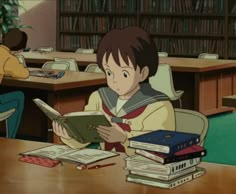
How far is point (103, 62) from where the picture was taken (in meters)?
2.73

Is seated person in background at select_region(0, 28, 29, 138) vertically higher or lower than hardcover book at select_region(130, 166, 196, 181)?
higher

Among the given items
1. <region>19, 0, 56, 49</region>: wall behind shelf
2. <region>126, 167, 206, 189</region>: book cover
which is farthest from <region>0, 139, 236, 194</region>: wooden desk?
<region>19, 0, 56, 49</region>: wall behind shelf

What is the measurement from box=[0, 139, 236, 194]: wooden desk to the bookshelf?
640cm

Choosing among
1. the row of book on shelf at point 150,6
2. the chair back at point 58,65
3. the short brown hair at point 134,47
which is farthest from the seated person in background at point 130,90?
the row of book on shelf at point 150,6

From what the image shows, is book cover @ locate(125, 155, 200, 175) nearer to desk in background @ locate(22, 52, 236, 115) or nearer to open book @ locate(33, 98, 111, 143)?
open book @ locate(33, 98, 111, 143)

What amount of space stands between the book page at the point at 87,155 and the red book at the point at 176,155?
0.30m

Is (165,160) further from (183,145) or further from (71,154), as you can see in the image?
(71,154)

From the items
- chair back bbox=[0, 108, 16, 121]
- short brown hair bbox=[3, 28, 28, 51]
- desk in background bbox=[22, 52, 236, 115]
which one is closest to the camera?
chair back bbox=[0, 108, 16, 121]

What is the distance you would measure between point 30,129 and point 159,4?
4334 millimetres

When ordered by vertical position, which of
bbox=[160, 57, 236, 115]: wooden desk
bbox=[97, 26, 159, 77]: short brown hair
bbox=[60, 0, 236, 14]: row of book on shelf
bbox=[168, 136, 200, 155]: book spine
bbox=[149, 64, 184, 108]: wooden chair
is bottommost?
bbox=[160, 57, 236, 115]: wooden desk

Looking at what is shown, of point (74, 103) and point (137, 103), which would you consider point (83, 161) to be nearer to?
point (137, 103)

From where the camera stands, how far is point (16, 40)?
12.2ft

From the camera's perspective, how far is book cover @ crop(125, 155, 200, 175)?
7.25ft

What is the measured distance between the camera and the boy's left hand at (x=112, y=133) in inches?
104
